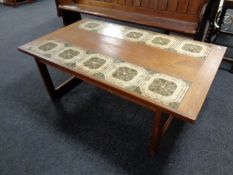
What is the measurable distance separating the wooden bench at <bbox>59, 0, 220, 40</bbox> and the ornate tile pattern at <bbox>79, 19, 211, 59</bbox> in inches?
15.0

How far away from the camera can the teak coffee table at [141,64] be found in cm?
84

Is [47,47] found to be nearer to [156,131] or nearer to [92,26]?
[92,26]

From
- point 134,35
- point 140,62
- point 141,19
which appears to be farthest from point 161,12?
point 140,62

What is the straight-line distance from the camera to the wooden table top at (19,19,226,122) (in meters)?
0.84

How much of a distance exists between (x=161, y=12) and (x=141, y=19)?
0.22 meters

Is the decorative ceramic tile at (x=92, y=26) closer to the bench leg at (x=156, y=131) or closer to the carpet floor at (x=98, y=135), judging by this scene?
the carpet floor at (x=98, y=135)

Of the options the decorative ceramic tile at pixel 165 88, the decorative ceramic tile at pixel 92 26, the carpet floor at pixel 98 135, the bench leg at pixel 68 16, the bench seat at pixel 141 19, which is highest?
the decorative ceramic tile at pixel 92 26

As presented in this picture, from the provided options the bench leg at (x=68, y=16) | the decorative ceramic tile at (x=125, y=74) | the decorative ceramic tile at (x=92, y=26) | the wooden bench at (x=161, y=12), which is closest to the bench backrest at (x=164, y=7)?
the wooden bench at (x=161, y=12)

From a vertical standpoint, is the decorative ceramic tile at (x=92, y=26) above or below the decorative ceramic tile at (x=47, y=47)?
above

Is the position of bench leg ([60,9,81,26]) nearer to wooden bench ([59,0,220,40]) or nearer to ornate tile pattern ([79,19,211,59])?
wooden bench ([59,0,220,40])

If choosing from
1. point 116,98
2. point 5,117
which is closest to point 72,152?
point 116,98

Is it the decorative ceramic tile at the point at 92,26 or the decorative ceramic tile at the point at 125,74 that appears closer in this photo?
the decorative ceramic tile at the point at 125,74

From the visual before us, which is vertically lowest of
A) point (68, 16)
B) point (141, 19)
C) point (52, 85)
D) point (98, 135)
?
point (98, 135)

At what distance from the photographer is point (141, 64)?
1.05m
